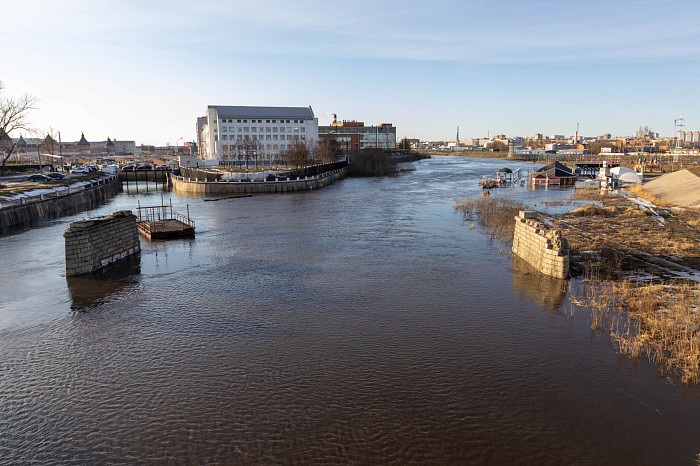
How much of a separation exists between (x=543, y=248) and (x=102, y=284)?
986 inches

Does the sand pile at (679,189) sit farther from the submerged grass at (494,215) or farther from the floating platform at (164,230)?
the floating platform at (164,230)

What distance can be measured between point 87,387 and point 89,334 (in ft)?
15.2

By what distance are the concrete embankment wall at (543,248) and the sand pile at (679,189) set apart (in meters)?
30.1

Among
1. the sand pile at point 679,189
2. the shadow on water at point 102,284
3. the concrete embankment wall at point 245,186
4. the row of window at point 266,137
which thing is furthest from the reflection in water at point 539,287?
the row of window at point 266,137

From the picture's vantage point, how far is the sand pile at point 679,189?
48.8m

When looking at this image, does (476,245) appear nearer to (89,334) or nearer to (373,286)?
(373,286)

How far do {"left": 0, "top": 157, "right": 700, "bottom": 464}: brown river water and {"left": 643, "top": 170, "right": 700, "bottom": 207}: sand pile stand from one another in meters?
34.9

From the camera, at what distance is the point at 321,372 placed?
14617mm

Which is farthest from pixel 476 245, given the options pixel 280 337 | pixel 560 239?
pixel 280 337

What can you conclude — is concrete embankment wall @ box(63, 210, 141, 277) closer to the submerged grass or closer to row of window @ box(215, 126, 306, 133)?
the submerged grass

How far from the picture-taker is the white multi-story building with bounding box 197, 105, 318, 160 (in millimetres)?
131375

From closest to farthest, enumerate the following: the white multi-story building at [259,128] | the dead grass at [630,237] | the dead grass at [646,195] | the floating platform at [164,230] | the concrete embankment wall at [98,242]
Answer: the dead grass at [630,237], the concrete embankment wall at [98,242], the floating platform at [164,230], the dead grass at [646,195], the white multi-story building at [259,128]

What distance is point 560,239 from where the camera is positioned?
958 inches

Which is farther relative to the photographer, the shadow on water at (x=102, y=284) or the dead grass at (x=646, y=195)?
the dead grass at (x=646, y=195)
